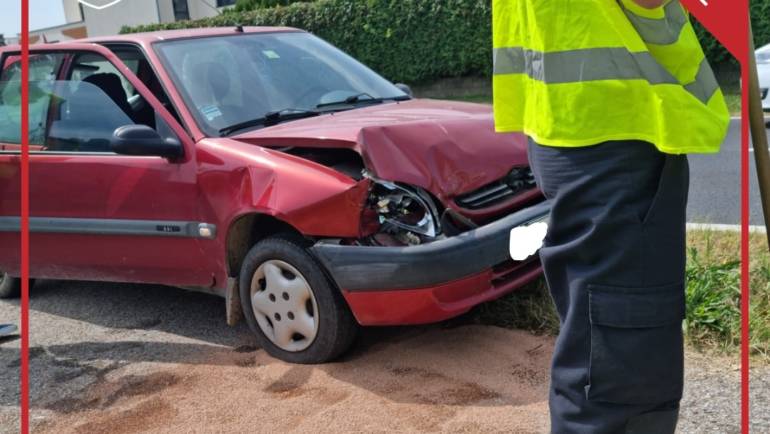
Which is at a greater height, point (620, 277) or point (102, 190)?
point (620, 277)

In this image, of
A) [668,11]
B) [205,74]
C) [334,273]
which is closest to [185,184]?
[205,74]

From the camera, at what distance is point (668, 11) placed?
1969 millimetres

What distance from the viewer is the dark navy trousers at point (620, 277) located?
1.86 metres

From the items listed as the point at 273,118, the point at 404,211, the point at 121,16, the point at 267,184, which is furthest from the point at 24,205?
the point at 121,16

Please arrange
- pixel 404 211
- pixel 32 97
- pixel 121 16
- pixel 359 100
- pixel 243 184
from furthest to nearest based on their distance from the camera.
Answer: pixel 121 16 < pixel 32 97 < pixel 359 100 < pixel 243 184 < pixel 404 211

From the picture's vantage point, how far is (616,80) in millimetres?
1849

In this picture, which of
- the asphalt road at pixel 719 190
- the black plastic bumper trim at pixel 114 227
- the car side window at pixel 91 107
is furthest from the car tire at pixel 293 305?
the asphalt road at pixel 719 190

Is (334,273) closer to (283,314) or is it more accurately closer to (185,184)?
(283,314)

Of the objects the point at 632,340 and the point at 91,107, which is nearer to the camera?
the point at 632,340

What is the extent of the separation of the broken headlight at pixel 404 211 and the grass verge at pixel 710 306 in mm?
809

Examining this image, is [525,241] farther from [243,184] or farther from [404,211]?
[243,184]

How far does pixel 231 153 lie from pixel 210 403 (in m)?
1.20

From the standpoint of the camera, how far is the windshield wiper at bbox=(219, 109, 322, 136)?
4.36m

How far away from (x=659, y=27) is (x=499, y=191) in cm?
218
